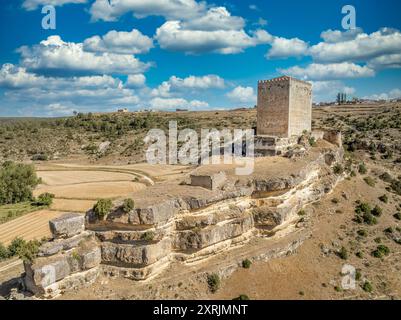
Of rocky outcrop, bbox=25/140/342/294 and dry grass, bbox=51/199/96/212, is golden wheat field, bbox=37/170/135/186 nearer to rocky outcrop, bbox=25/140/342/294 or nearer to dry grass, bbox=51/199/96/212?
dry grass, bbox=51/199/96/212

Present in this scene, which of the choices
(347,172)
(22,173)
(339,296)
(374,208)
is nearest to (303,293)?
(339,296)

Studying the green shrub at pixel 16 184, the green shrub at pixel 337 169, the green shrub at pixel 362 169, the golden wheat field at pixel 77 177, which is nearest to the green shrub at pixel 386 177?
the green shrub at pixel 362 169

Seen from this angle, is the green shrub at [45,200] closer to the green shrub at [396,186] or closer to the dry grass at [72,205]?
the dry grass at [72,205]

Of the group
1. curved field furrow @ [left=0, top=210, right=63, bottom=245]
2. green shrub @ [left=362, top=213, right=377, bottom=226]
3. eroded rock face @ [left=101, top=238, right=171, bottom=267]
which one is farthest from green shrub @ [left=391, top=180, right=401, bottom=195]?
curved field furrow @ [left=0, top=210, right=63, bottom=245]

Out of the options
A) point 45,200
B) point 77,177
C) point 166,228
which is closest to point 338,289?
point 166,228

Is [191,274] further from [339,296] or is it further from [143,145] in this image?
[143,145]

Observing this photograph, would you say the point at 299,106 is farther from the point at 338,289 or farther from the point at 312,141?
the point at 338,289
